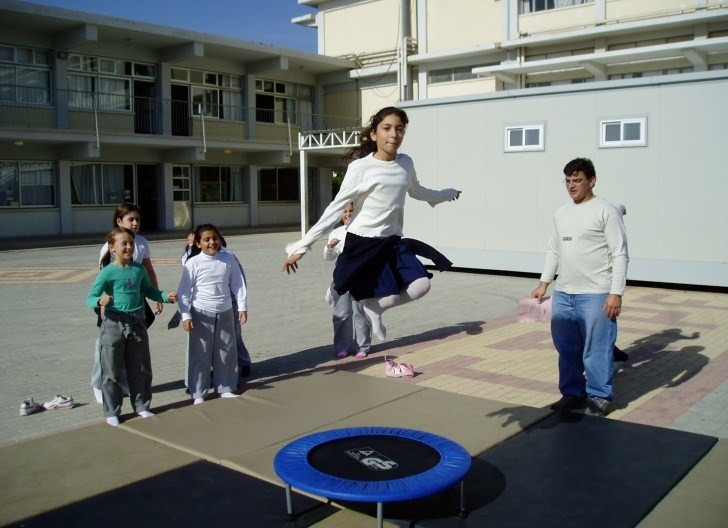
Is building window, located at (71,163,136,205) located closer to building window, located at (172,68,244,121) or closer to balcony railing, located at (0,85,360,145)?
balcony railing, located at (0,85,360,145)

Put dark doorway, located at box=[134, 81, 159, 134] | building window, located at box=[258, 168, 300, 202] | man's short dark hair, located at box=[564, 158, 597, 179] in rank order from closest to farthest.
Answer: man's short dark hair, located at box=[564, 158, 597, 179] < dark doorway, located at box=[134, 81, 159, 134] < building window, located at box=[258, 168, 300, 202]

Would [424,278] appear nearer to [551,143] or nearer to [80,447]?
[80,447]

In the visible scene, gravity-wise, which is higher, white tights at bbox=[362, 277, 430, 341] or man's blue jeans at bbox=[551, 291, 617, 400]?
white tights at bbox=[362, 277, 430, 341]

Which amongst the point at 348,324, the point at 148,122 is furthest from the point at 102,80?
the point at 348,324

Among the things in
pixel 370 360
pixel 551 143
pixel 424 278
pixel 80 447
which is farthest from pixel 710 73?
pixel 80 447

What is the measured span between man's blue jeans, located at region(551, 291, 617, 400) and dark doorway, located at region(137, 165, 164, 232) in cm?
2679

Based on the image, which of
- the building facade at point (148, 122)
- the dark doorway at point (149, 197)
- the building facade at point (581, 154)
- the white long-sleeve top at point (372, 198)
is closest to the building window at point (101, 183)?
the building facade at point (148, 122)

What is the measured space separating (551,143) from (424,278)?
927 centimetres

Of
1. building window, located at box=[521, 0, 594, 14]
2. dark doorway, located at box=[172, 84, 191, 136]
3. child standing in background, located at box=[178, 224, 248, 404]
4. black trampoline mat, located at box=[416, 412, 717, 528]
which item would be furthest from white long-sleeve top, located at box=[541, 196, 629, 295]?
dark doorway, located at box=[172, 84, 191, 136]

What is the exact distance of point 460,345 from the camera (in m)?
8.59

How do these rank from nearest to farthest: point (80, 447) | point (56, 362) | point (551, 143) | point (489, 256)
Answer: point (80, 447), point (56, 362), point (551, 143), point (489, 256)

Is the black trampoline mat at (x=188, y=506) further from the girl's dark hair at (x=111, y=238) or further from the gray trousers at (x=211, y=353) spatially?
the girl's dark hair at (x=111, y=238)

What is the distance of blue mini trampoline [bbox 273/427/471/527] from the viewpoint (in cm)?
357

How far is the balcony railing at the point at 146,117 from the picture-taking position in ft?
84.0
